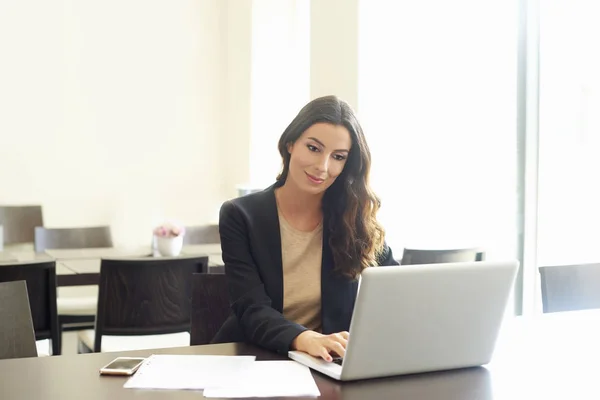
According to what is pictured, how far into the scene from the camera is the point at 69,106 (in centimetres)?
570

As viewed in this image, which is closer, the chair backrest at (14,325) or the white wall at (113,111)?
the chair backrest at (14,325)

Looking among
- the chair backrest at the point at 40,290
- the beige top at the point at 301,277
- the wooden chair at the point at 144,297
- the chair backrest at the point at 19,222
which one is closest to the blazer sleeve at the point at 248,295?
the beige top at the point at 301,277

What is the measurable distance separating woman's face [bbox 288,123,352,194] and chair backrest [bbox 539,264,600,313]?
837 mm

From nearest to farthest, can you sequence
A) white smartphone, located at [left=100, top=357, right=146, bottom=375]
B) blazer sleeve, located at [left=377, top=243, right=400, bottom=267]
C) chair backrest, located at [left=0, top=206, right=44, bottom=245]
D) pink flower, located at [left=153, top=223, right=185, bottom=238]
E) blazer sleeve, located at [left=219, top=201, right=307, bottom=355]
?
white smartphone, located at [left=100, top=357, right=146, bottom=375] < blazer sleeve, located at [left=219, top=201, right=307, bottom=355] < blazer sleeve, located at [left=377, top=243, right=400, bottom=267] < pink flower, located at [left=153, top=223, right=185, bottom=238] < chair backrest, located at [left=0, top=206, right=44, bottom=245]

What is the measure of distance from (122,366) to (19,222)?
4.16m

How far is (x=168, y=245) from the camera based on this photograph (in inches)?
159

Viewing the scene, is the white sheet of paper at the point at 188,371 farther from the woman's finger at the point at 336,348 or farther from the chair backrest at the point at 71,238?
the chair backrest at the point at 71,238

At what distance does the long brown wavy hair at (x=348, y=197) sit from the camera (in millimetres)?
2121

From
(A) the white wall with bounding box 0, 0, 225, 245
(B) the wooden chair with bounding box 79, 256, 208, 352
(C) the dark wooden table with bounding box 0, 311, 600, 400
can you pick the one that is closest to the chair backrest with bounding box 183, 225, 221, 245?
(A) the white wall with bounding box 0, 0, 225, 245

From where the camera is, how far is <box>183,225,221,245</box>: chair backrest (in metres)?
4.89

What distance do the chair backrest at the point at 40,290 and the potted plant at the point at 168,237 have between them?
0.87 m

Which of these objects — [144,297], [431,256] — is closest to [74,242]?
[144,297]

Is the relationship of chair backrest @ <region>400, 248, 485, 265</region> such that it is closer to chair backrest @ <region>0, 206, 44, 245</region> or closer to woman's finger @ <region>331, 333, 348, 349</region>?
woman's finger @ <region>331, 333, 348, 349</region>

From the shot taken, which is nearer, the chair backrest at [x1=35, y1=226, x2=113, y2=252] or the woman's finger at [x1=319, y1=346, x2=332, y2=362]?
the woman's finger at [x1=319, y1=346, x2=332, y2=362]
